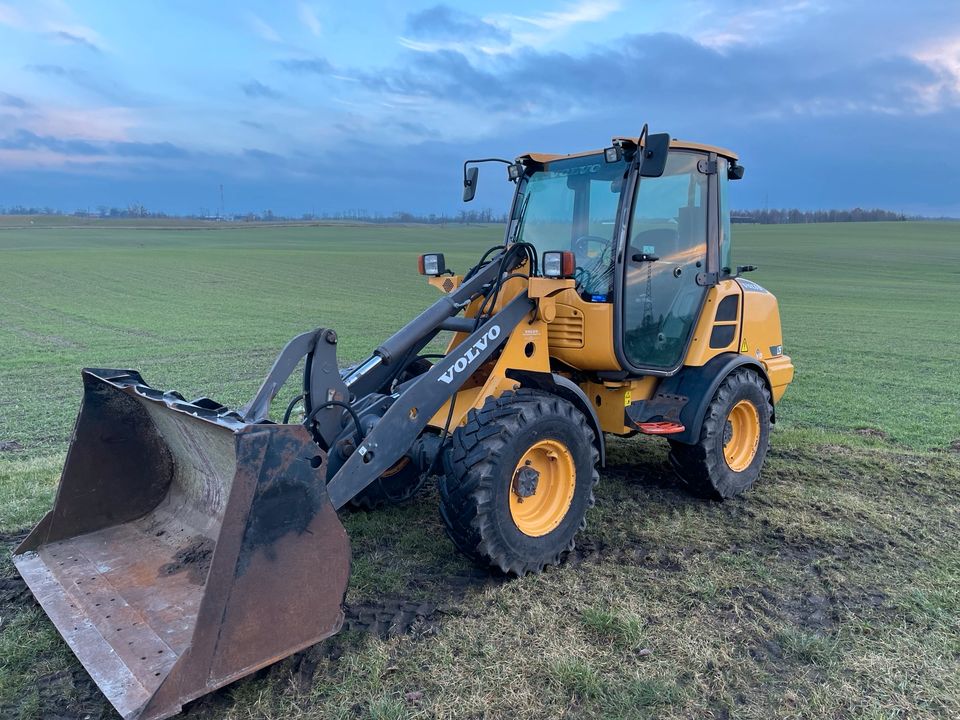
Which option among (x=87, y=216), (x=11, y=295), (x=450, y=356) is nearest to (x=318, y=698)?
(x=450, y=356)

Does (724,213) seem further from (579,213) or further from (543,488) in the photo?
(543,488)

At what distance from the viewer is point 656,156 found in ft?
14.3

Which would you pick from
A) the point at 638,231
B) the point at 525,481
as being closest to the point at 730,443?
the point at 638,231

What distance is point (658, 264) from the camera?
214 inches

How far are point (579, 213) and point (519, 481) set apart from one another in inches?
87.4

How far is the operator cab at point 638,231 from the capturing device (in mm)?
5160

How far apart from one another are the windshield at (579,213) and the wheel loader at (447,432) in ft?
0.05

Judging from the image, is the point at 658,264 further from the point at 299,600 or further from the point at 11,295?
the point at 11,295

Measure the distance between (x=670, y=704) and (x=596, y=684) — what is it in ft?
1.08

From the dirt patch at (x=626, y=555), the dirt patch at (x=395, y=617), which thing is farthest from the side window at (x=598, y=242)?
the dirt patch at (x=395, y=617)

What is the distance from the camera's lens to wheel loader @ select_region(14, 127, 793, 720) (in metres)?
3.25

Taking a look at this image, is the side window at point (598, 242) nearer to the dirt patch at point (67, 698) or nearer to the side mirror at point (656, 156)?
the side mirror at point (656, 156)

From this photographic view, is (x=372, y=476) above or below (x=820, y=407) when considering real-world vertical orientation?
above

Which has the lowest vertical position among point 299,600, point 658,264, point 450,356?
point 299,600
